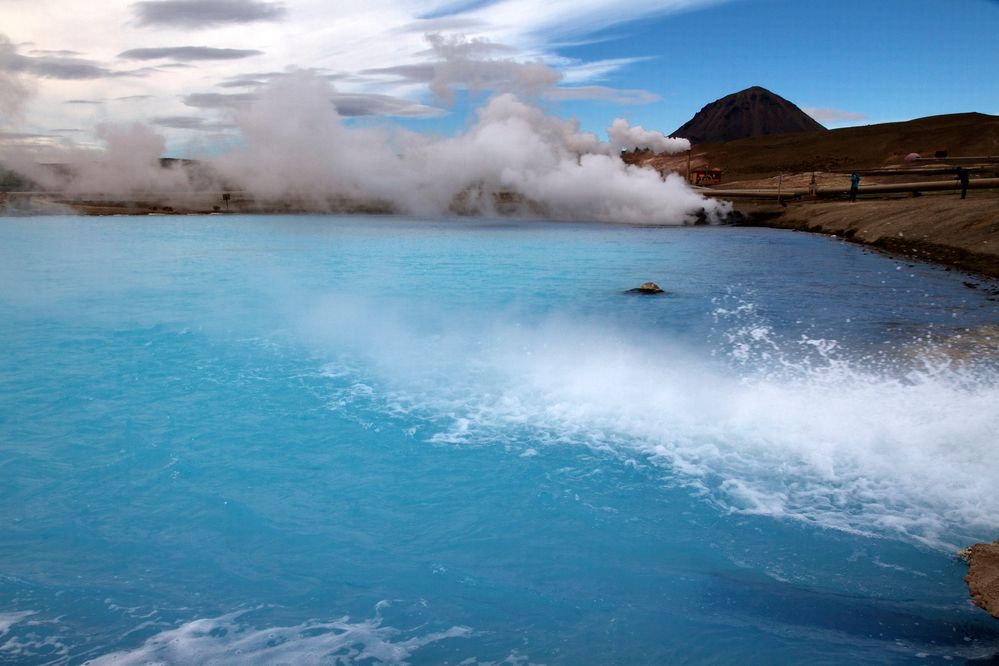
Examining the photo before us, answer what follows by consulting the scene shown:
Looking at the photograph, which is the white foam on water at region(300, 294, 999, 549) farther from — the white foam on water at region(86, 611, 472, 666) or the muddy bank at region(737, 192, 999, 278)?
the muddy bank at region(737, 192, 999, 278)

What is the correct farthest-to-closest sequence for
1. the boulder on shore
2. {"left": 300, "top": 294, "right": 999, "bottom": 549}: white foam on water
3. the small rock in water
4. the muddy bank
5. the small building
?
the small building < the muddy bank < the small rock in water < {"left": 300, "top": 294, "right": 999, "bottom": 549}: white foam on water < the boulder on shore

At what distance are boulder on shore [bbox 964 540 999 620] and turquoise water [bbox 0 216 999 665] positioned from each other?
0.11m

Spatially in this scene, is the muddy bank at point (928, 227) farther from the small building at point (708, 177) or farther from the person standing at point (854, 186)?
the small building at point (708, 177)

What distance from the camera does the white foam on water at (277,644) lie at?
4.40 m

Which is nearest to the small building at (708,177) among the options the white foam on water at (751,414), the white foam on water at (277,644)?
the white foam on water at (751,414)

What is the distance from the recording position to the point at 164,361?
1184cm

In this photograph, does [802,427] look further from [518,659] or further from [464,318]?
[464,318]

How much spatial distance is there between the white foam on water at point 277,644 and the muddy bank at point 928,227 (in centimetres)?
1901

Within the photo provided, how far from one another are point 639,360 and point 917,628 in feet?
23.6

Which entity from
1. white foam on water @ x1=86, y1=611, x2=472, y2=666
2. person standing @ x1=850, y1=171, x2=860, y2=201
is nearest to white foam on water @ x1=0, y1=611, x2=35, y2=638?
white foam on water @ x1=86, y1=611, x2=472, y2=666

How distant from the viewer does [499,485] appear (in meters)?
7.01

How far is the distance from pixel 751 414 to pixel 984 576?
13.1ft

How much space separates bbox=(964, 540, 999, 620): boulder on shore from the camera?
15.2 ft

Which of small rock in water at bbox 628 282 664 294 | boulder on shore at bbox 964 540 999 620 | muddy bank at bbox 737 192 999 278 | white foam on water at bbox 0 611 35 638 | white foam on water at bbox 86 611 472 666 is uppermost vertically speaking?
muddy bank at bbox 737 192 999 278
